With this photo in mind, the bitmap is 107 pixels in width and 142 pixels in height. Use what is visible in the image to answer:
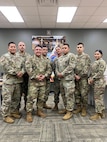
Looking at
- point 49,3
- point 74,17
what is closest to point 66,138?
point 49,3

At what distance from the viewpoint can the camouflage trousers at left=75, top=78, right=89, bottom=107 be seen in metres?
3.69

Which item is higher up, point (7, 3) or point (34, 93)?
point (7, 3)

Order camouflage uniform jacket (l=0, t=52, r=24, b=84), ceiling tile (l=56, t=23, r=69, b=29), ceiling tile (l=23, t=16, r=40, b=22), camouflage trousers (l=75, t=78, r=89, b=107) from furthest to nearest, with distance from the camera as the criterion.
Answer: ceiling tile (l=56, t=23, r=69, b=29) < ceiling tile (l=23, t=16, r=40, b=22) < camouflage trousers (l=75, t=78, r=89, b=107) < camouflage uniform jacket (l=0, t=52, r=24, b=84)

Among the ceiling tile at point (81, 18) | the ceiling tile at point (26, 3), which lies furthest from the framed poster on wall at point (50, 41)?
the ceiling tile at point (26, 3)

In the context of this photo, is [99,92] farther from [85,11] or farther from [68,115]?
[85,11]

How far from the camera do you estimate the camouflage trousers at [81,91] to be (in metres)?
3.69

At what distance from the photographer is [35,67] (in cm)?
340

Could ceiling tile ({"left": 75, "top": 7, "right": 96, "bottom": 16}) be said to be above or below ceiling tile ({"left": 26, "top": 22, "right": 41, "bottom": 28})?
below

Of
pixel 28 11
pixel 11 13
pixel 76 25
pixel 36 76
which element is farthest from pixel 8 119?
pixel 76 25

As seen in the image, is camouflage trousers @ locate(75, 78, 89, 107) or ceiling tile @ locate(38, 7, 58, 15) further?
ceiling tile @ locate(38, 7, 58, 15)

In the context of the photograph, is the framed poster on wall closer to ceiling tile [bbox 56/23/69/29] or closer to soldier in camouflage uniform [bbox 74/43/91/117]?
ceiling tile [bbox 56/23/69/29]

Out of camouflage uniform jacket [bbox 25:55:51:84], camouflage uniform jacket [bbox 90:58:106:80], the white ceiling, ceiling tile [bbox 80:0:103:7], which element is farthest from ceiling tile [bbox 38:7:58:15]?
camouflage uniform jacket [bbox 90:58:106:80]

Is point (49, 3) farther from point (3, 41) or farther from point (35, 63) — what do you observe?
point (3, 41)

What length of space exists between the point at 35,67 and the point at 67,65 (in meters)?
0.65
